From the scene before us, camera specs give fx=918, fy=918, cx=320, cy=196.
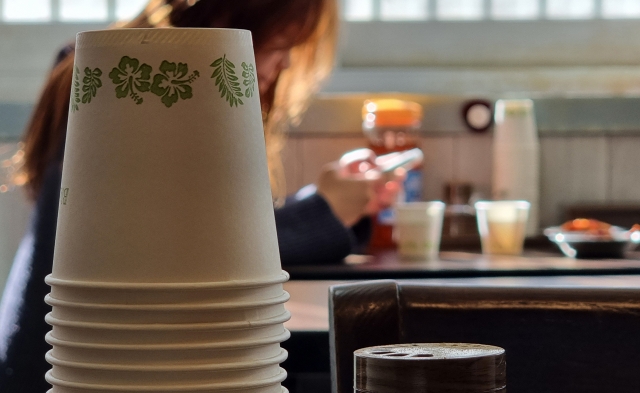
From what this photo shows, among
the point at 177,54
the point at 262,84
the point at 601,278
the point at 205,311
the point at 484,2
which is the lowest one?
the point at 601,278

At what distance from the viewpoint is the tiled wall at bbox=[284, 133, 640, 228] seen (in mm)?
2598

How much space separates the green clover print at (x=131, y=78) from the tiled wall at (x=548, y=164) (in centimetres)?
222

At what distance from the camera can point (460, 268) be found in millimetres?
1569

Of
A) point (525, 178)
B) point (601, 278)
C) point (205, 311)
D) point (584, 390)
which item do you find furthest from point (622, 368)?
point (525, 178)

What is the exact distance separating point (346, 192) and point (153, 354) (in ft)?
5.28

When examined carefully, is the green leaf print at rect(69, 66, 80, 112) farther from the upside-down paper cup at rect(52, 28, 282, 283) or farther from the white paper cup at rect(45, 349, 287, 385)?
the white paper cup at rect(45, 349, 287, 385)

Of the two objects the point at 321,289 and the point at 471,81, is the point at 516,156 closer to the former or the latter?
the point at 471,81

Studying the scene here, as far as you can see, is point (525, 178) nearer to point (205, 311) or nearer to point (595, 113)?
point (595, 113)

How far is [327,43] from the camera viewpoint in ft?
6.22

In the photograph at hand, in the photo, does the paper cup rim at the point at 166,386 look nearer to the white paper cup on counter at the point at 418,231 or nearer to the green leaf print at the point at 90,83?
the green leaf print at the point at 90,83

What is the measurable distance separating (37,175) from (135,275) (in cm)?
105

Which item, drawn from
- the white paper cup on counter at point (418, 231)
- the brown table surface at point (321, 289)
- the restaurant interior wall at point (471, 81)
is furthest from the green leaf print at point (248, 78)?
the restaurant interior wall at point (471, 81)

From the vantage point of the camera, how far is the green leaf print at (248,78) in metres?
0.40

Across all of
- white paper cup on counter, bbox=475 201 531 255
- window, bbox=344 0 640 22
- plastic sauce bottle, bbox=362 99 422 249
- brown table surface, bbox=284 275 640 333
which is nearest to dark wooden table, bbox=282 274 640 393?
brown table surface, bbox=284 275 640 333
